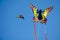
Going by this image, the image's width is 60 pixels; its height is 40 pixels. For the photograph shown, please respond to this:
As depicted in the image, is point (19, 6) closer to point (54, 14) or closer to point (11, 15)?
point (11, 15)

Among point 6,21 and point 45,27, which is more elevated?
point 6,21

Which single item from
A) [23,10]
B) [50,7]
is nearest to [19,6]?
[23,10]

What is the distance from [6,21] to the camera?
2.05 meters

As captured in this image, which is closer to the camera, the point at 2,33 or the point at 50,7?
the point at 50,7

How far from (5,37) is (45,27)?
0.67 m

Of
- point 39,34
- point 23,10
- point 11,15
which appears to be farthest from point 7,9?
point 39,34

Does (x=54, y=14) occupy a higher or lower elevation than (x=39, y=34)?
higher

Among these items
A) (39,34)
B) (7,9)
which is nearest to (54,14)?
(39,34)

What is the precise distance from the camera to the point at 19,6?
2004 mm

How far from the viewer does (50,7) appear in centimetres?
189

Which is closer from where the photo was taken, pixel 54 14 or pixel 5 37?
pixel 54 14

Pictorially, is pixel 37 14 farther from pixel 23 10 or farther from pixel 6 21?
pixel 6 21

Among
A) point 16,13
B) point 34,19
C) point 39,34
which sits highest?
point 16,13

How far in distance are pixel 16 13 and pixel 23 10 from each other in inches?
5.0
